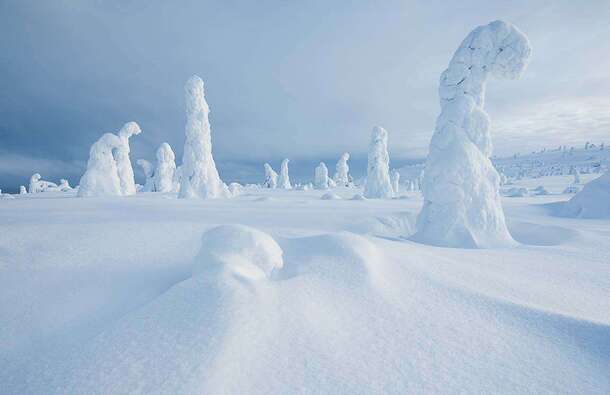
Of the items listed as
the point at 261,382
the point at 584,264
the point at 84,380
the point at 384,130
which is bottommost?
the point at 584,264

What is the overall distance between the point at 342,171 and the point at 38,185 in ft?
168

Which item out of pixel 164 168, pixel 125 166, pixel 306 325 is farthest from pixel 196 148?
pixel 306 325

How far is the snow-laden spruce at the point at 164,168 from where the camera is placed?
34.9m

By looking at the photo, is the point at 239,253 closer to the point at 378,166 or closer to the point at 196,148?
the point at 196,148

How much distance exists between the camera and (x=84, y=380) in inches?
69.1

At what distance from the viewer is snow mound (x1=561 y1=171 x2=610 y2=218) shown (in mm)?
12398

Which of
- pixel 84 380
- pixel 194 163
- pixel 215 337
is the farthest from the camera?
pixel 194 163

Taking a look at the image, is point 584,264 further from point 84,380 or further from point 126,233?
point 126,233

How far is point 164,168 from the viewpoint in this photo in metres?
35.2

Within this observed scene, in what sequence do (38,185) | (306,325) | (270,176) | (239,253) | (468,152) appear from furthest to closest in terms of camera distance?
(270,176)
(38,185)
(468,152)
(239,253)
(306,325)

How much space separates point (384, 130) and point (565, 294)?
26.5 m

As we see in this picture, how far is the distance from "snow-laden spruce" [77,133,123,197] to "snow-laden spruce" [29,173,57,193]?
1256 inches

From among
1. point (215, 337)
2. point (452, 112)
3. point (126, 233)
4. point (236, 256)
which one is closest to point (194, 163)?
point (126, 233)

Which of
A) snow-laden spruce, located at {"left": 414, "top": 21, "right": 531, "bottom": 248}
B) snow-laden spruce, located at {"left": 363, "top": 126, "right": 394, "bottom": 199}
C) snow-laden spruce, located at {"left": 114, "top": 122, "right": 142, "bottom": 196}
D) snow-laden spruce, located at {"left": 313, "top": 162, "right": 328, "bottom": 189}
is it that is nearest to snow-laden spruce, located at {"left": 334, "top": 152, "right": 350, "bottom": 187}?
snow-laden spruce, located at {"left": 313, "top": 162, "right": 328, "bottom": 189}
